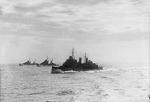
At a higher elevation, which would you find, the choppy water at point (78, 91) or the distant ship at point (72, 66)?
the distant ship at point (72, 66)

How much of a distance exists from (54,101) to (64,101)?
159 centimetres

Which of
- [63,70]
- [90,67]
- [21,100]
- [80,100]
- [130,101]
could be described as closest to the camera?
[130,101]

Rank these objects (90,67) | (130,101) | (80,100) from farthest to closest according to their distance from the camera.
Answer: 1. (90,67)
2. (80,100)
3. (130,101)

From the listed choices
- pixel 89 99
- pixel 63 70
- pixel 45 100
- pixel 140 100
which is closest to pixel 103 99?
pixel 89 99

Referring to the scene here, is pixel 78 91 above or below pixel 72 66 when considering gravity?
below

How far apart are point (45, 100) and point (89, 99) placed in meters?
6.95

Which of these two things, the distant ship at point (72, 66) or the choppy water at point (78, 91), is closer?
the choppy water at point (78, 91)

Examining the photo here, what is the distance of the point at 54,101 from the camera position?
136ft

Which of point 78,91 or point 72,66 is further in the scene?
point 72,66

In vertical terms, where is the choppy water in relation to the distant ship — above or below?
below

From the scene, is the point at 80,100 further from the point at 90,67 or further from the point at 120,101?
the point at 90,67

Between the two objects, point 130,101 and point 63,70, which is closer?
point 130,101

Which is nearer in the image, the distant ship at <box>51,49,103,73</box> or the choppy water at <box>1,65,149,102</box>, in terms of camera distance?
the choppy water at <box>1,65,149,102</box>

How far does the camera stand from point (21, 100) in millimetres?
43688
